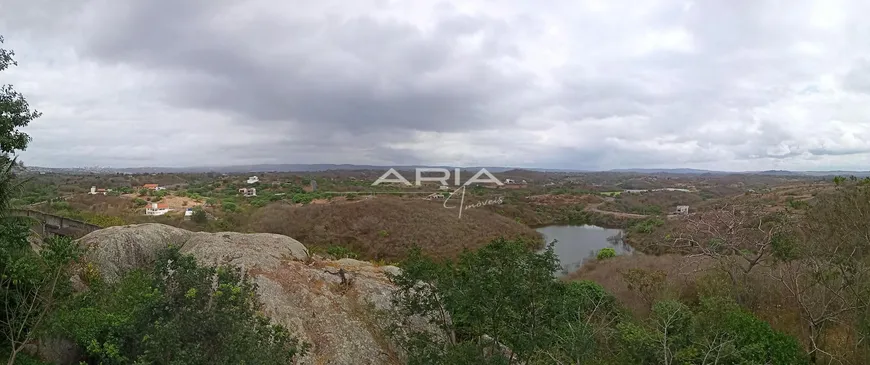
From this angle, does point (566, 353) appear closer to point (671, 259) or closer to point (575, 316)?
point (575, 316)

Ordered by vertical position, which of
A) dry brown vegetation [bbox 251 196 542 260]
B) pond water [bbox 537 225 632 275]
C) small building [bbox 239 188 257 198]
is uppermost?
small building [bbox 239 188 257 198]

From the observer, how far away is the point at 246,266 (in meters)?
9.96

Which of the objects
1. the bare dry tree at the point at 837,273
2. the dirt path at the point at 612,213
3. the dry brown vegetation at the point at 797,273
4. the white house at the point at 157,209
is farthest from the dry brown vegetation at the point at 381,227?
the dirt path at the point at 612,213

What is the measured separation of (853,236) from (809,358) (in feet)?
8.23

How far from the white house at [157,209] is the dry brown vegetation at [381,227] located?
6722mm

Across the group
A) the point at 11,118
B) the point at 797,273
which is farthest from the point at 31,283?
the point at 797,273

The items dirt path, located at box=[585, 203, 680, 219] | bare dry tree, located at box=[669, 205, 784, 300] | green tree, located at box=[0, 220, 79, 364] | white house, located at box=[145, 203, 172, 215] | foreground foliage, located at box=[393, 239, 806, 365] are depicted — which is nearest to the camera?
foreground foliage, located at box=[393, 239, 806, 365]

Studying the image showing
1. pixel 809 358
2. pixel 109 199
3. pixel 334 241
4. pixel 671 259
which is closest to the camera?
pixel 809 358

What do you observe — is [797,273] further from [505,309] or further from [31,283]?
[31,283]

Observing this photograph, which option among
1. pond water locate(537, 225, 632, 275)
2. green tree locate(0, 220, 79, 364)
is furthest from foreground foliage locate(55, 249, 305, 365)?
pond water locate(537, 225, 632, 275)

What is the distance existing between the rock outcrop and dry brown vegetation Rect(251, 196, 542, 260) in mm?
13774

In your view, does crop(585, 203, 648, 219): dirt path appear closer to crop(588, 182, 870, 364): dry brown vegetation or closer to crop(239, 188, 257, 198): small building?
crop(588, 182, 870, 364): dry brown vegetation

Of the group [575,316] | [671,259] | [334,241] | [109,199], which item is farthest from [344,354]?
[109,199]

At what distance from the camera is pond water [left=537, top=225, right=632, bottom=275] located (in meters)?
31.1
